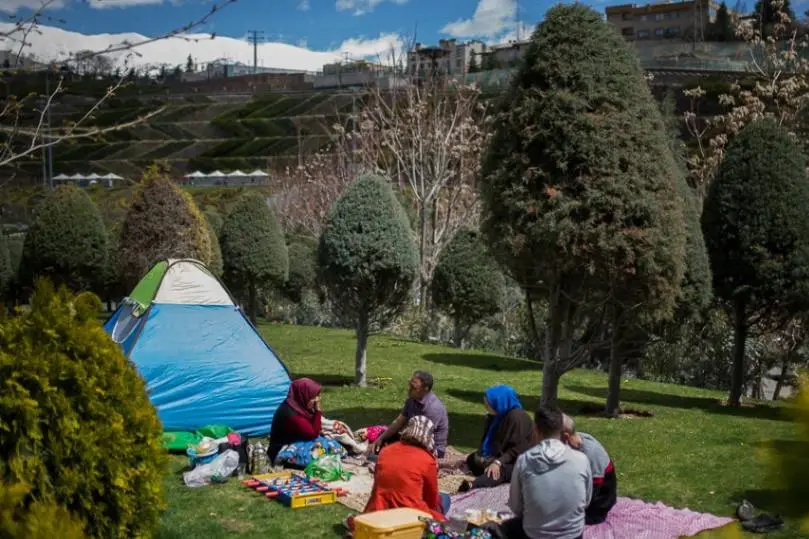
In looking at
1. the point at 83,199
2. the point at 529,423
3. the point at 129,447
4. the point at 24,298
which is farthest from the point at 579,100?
the point at 24,298

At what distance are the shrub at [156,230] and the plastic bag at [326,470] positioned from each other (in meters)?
10.1

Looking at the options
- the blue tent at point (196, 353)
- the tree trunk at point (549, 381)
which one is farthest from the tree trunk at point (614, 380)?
the blue tent at point (196, 353)

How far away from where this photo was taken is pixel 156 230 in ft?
56.7

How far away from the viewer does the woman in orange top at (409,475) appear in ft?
19.6

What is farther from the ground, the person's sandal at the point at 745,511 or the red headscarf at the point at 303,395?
the red headscarf at the point at 303,395

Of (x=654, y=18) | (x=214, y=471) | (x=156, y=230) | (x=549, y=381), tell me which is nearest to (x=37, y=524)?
(x=214, y=471)

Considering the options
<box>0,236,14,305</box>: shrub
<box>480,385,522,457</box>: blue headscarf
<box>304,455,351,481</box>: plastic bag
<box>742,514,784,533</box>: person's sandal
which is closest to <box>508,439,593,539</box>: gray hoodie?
<box>742,514,784,533</box>: person's sandal

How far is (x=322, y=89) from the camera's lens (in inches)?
3622

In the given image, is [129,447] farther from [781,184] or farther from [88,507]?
[781,184]

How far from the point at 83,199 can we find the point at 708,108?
35553 mm

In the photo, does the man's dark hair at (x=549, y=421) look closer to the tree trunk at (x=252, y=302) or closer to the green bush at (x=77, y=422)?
the green bush at (x=77, y=422)

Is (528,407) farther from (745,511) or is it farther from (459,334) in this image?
(459,334)

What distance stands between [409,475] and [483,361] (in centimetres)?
1081

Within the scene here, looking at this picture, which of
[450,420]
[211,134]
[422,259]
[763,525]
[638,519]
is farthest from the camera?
[211,134]
